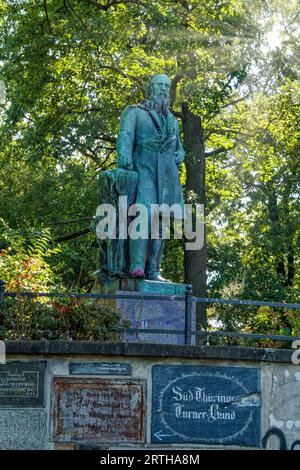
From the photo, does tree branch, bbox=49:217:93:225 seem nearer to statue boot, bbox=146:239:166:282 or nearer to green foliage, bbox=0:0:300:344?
green foliage, bbox=0:0:300:344

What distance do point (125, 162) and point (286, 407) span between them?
3.92 m

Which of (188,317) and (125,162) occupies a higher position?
(125,162)

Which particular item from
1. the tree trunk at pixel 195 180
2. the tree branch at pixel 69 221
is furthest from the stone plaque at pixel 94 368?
the tree branch at pixel 69 221

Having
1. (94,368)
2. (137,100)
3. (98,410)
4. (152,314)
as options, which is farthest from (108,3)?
(98,410)

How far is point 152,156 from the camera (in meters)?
15.6

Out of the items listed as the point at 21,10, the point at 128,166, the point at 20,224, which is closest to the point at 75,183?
the point at 20,224

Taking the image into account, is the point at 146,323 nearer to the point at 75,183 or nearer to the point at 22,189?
the point at 75,183

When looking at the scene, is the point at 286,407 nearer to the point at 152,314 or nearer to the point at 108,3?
the point at 152,314

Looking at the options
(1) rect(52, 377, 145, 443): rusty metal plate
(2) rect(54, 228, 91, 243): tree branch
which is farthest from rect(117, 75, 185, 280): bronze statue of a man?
(2) rect(54, 228, 91, 243): tree branch

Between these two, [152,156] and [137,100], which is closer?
[152,156]

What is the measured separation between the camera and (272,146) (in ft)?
86.2

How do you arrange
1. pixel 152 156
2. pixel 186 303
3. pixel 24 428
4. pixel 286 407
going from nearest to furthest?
1. pixel 24 428
2. pixel 286 407
3. pixel 186 303
4. pixel 152 156
